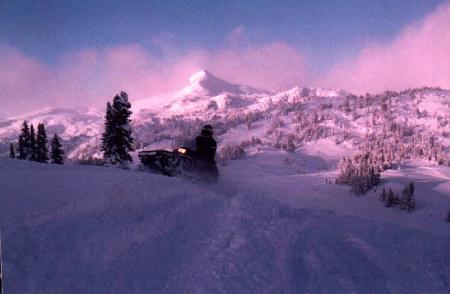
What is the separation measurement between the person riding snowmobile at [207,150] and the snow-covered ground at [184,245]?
366 inches

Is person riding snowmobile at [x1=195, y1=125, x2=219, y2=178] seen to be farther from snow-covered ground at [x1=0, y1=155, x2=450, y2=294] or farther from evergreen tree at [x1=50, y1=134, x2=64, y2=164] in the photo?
evergreen tree at [x1=50, y1=134, x2=64, y2=164]

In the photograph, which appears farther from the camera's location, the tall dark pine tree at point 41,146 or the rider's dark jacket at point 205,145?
the tall dark pine tree at point 41,146

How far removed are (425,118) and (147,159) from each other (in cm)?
11772

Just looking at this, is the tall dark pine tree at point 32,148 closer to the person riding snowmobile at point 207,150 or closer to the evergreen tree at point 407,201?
the person riding snowmobile at point 207,150

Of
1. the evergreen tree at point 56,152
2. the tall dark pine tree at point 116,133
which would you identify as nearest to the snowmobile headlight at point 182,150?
the tall dark pine tree at point 116,133

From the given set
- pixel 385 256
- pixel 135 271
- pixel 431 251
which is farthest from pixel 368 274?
pixel 135 271

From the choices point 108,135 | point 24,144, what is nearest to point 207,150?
point 108,135

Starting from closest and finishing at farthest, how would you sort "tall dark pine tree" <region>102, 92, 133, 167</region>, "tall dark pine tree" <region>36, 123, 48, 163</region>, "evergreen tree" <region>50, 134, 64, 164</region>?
1. "tall dark pine tree" <region>102, 92, 133, 167</region>
2. "evergreen tree" <region>50, 134, 64, 164</region>
3. "tall dark pine tree" <region>36, 123, 48, 163</region>

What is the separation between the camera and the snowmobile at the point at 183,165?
2170 centimetres

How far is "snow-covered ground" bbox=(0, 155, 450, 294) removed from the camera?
6.63 meters

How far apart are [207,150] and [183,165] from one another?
2.09 m

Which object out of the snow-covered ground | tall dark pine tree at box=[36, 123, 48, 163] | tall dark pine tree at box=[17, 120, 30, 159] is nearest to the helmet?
the snow-covered ground

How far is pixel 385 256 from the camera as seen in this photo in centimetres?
904

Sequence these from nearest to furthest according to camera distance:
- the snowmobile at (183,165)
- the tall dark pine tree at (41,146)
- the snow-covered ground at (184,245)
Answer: the snow-covered ground at (184,245), the snowmobile at (183,165), the tall dark pine tree at (41,146)
